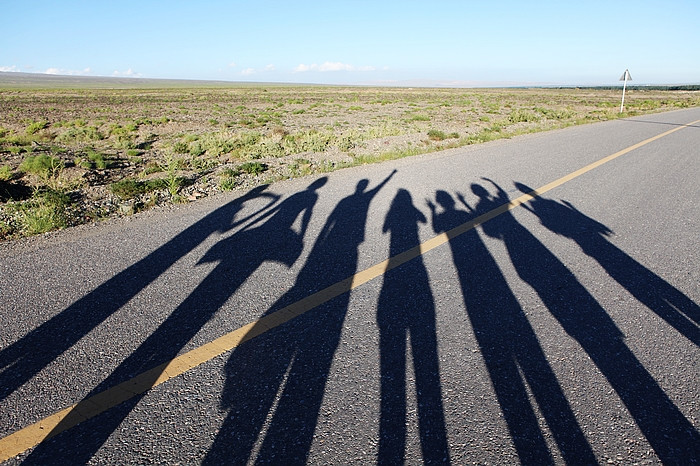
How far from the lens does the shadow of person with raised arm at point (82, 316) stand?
275 centimetres

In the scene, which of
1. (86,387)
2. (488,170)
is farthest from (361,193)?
(86,387)

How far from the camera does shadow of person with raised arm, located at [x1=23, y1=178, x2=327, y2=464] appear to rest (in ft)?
7.20

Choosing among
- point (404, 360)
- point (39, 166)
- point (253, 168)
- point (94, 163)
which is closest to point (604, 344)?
point (404, 360)

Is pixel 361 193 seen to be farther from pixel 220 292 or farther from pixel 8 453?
pixel 8 453

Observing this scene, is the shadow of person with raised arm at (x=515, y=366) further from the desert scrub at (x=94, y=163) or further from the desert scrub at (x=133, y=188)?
the desert scrub at (x=94, y=163)

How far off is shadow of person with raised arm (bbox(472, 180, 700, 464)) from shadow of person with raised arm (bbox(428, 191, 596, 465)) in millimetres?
305

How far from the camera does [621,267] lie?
4328mm

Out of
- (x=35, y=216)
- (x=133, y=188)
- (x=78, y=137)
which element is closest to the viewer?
(x=35, y=216)

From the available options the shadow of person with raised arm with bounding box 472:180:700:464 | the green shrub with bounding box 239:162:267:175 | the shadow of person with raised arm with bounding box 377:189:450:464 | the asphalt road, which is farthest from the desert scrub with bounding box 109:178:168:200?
the shadow of person with raised arm with bounding box 472:180:700:464

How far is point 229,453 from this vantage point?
2.12 m

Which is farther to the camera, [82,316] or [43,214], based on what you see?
[43,214]

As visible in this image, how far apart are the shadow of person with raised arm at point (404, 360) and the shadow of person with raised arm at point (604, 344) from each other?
3.18 feet

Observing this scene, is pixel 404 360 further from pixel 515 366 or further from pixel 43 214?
pixel 43 214

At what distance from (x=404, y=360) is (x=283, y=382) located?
29.1 inches
